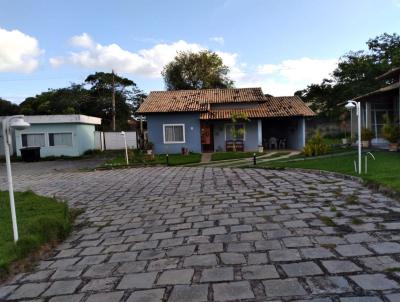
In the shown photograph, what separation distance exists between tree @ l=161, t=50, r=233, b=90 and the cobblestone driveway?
38645 millimetres

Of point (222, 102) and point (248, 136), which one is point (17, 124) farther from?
point (222, 102)

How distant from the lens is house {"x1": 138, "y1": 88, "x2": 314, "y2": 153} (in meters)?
26.0

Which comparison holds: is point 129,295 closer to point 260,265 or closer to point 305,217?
point 260,265

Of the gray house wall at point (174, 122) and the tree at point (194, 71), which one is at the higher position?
the tree at point (194, 71)

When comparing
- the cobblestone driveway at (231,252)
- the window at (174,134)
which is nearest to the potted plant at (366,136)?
the window at (174,134)

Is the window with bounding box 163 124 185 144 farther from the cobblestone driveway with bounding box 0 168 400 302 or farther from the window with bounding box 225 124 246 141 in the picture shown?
the cobblestone driveway with bounding box 0 168 400 302

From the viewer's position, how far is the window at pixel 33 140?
28.2 m

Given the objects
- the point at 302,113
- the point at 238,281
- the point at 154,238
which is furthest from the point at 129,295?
the point at 302,113

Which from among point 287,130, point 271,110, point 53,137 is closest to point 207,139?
point 271,110

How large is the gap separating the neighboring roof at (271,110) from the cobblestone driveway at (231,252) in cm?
1712

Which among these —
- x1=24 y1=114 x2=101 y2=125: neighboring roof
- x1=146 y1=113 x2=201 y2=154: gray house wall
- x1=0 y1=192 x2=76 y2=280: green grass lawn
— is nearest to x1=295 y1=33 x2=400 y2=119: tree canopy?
x1=146 y1=113 x2=201 y2=154: gray house wall

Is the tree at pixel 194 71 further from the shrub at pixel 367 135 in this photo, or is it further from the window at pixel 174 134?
the shrub at pixel 367 135

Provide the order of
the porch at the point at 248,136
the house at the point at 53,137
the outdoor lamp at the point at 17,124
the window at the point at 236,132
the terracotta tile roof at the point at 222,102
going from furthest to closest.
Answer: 1. the house at the point at 53,137
2. the porch at the point at 248,136
3. the window at the point at 236,132
4. the terracotta tile roof at the point at 222,102
5. the outdoor lamp at the point at 17,124

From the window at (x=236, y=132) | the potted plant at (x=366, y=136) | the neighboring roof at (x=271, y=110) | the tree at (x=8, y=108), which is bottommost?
the potted plant at (x=366, y=136)
